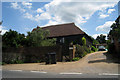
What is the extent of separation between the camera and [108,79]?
5.74 metres

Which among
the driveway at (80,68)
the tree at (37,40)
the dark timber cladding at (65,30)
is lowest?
the driveway at (80,68)

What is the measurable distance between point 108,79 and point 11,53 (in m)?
14.5

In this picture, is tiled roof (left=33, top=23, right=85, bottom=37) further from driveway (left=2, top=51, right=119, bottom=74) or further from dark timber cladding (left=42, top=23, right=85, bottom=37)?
driveway (left=2, top=51, right=119, bottom=74)

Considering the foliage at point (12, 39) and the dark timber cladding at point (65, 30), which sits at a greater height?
the dark timber cladding at point (65, 30)

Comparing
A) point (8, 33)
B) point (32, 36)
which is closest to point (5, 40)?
point (8, 33)

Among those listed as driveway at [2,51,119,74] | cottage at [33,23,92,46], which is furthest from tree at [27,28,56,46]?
cottage at [33,23,92,46]

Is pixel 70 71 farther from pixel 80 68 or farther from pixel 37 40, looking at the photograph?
pixel 37 40

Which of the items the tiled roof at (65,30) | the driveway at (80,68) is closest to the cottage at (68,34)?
the tiled roof at (65,30)

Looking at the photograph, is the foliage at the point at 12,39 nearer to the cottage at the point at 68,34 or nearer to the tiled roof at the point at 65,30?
the cottage at the point at 68,34

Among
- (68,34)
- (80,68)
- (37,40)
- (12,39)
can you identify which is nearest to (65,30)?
(68,34)

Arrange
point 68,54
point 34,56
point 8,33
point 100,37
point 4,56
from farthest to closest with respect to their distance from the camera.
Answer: point 100,37 → point 8,33 → point 4,56 → point 34,56 → point 68,54

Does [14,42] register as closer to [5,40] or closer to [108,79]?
[5,40]

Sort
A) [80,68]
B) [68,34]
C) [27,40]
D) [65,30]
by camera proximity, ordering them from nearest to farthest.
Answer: [80,68] → [27,40] → [68,34] → [65,30]

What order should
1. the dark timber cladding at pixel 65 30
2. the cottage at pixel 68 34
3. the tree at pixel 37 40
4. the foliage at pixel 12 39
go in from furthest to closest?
1. the dark timber cladding at pixel 65 30
2. the cottage at pixel 68 34
3. the foliage at pixel 12 39
4. the tree at pixel 37 40
